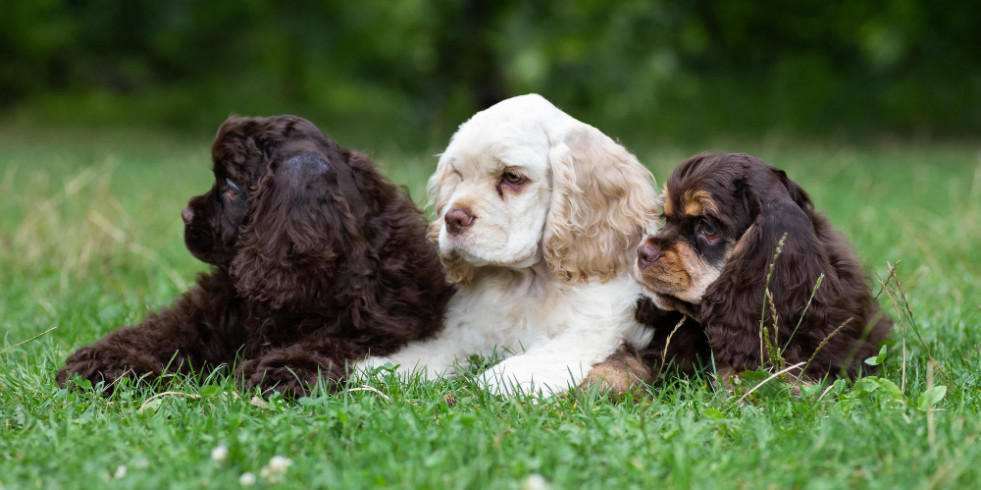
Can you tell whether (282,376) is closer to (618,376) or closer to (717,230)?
(618,376)

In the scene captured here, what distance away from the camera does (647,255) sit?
4051 mm

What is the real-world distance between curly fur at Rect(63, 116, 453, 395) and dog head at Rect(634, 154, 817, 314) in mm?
1183

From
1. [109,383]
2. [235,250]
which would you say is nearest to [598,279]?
[235,250]

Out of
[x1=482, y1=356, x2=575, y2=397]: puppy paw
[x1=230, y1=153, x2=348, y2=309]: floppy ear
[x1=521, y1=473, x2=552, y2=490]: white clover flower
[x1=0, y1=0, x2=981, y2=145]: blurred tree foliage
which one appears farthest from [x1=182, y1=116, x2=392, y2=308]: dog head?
[x1=0, y1=0, x2=981, y2=145]: blurred tree foliage

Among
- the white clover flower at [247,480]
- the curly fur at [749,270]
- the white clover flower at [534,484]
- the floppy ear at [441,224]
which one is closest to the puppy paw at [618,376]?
the curly fur at [749,270]

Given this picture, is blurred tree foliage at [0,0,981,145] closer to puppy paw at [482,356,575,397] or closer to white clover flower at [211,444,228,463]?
puppy paw at [482,356,575,397]

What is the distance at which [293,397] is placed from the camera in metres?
3.85

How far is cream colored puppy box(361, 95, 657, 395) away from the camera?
4199mm

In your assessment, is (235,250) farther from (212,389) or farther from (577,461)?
(577,461)

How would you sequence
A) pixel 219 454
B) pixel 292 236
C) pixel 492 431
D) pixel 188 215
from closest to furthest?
pixel 219 454
pixel 492 431
pixel 292 236
pixel 188 215

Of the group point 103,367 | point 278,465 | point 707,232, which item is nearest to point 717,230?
point 707,232

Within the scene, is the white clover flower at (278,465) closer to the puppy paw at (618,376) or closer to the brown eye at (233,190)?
the puppy paw at (618,376)

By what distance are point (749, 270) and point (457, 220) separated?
1.34 meters

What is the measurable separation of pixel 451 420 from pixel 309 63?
26.6 metres
